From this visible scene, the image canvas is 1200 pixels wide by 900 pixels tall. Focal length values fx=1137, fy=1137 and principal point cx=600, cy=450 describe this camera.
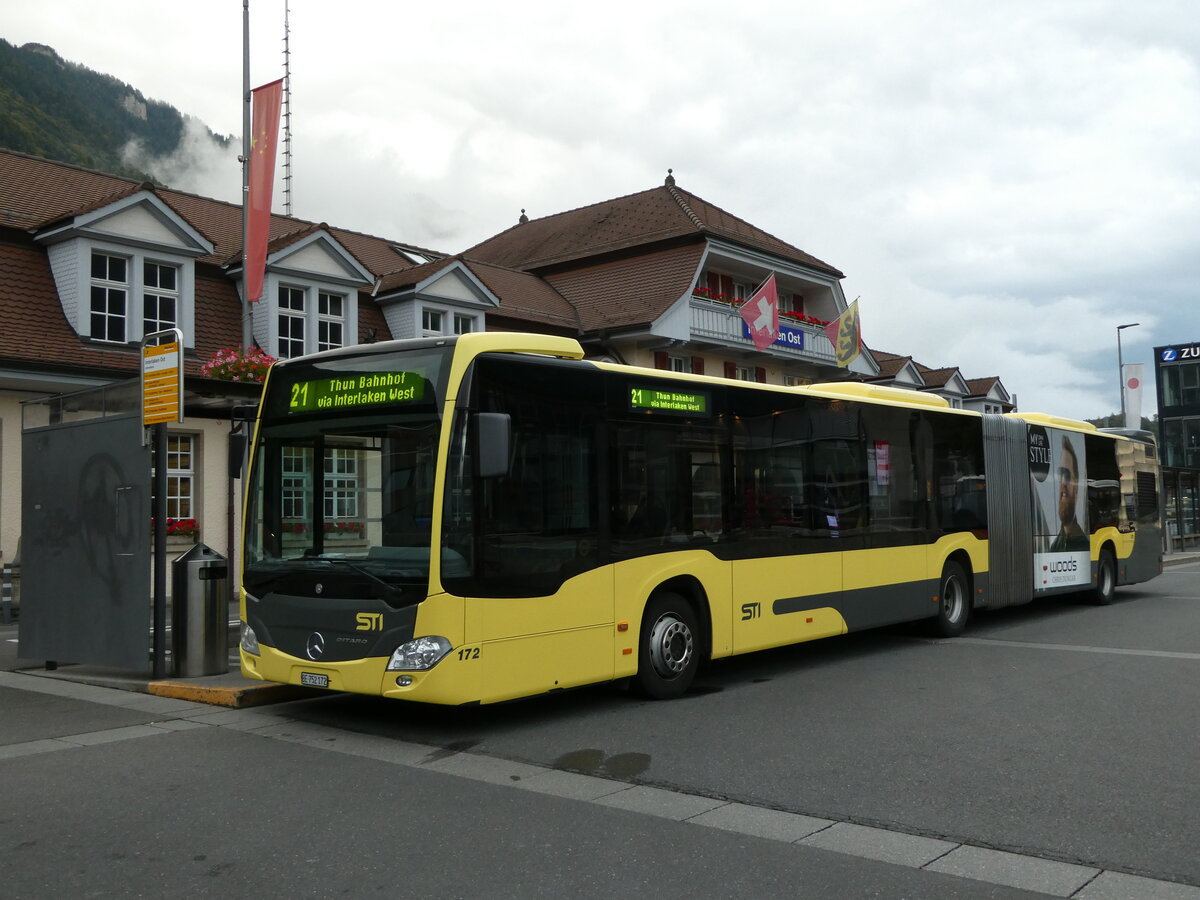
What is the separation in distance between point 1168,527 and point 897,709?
35548 mm

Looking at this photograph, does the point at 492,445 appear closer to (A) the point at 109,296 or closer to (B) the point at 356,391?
(B) the point at 356,391

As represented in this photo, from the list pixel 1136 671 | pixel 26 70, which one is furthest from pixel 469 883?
pixel 26 70

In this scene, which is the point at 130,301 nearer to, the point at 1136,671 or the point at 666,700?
the point at 666,700

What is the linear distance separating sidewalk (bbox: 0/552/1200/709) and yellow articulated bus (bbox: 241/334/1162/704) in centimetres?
84

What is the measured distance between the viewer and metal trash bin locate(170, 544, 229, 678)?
1055 centimetres

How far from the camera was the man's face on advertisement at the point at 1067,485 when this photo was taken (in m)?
16.8

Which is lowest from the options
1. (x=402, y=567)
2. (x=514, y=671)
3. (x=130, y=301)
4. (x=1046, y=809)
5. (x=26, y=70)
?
(x=1046, y=809)

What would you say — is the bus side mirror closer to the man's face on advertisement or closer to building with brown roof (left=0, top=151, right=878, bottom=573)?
building with brown roof (left=0, top=151, right=878, bottom=573)

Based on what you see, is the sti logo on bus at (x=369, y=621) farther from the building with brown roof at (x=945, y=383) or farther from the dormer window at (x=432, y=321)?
the building with brown roof at (x=945, y=383)

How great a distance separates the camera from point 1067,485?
17.0 m

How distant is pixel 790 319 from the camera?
34625 mm

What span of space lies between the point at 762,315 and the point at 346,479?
75.5 feet

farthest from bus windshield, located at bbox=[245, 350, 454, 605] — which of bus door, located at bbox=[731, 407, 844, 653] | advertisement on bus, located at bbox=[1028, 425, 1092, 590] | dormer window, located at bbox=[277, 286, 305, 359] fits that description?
dormer window, located at bbox=[277, 286, 305, 359]

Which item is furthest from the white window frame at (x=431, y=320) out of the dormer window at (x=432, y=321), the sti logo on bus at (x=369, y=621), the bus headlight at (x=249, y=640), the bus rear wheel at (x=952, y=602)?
the sti logo on bus at (x=369, y=621)
